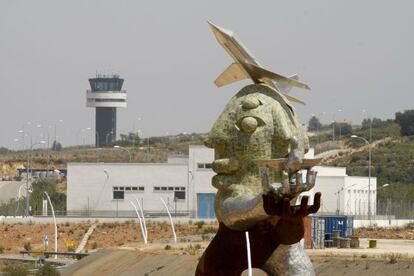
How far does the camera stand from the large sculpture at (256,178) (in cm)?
2673

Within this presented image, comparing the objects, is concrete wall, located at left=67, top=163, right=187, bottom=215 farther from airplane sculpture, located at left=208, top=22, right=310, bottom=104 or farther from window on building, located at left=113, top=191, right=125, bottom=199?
airplane sculpture, located at left=208, top=22, right=310, bottom=104

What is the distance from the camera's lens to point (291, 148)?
2669cm

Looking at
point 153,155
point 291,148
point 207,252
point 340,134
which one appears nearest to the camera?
point 291,148

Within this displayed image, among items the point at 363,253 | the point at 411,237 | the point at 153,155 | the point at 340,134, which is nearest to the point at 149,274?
the point at 363,253

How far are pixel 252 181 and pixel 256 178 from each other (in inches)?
4.4

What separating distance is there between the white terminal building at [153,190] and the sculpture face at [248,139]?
186 ft

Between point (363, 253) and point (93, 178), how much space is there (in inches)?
1670

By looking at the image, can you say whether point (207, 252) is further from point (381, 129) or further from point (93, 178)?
point (381, 129)

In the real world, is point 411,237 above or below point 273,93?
below

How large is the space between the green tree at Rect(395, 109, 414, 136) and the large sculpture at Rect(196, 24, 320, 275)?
5227 inches

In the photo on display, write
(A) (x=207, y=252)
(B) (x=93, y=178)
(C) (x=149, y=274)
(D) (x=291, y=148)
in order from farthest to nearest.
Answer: (B) (x=93, y=178), (C) (x=149, y=274), (A) (x=207, y=252), (D) (x=291, y=148)

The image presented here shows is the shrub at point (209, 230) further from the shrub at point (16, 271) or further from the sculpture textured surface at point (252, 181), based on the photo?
the sculpture textured surface at point (252, 181)

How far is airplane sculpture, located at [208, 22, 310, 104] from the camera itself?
3028 cm

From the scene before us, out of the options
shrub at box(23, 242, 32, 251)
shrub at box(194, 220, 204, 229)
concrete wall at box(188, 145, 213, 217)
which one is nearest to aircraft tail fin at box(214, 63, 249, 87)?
shrub at box(23, 242, 32, 251)
